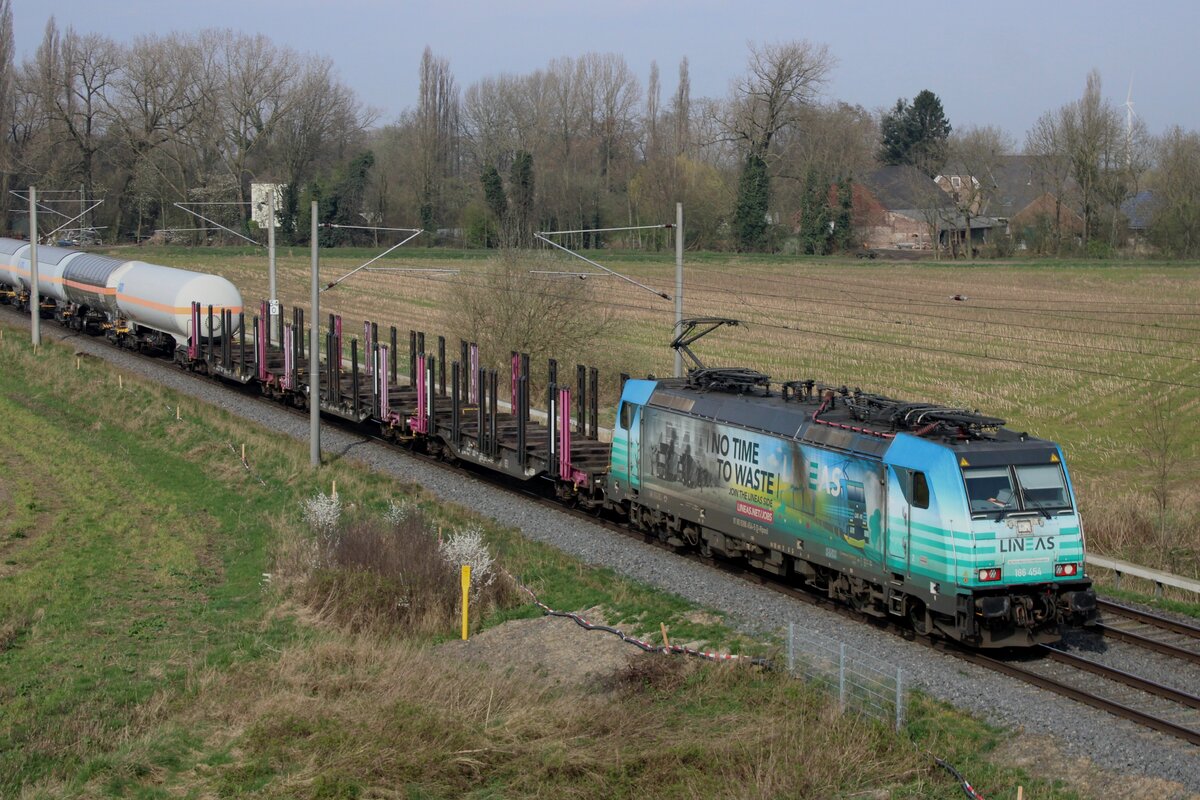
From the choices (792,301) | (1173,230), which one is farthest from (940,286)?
(1173,230)

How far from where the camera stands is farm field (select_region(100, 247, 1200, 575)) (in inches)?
1235

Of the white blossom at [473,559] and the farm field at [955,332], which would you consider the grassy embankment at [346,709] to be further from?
the farm field at [955,332]

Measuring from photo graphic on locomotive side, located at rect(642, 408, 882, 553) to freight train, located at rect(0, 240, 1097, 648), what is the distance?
0.03 metres

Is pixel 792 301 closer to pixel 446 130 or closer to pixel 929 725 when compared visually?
pixel 929 725

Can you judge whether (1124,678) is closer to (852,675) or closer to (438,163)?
(852,675)

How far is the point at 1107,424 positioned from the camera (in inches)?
1438

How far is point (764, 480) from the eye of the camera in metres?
18.3

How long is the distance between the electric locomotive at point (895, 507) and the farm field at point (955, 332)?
7.96 m

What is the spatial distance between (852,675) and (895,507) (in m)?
2.92

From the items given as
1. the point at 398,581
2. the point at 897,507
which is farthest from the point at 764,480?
the point at 398,581

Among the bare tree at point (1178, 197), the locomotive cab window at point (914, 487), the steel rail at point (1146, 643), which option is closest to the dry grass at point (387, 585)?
the locomotive cab window at point (914, 487)

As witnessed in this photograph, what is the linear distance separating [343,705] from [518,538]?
29.1 feet

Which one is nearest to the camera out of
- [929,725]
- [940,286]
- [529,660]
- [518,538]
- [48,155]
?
[929,725]

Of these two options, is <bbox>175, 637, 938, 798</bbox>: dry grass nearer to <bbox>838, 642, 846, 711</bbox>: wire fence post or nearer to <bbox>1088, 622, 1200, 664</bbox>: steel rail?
<bbox>838, 642, 846, 711</bbox>: wire fence post
